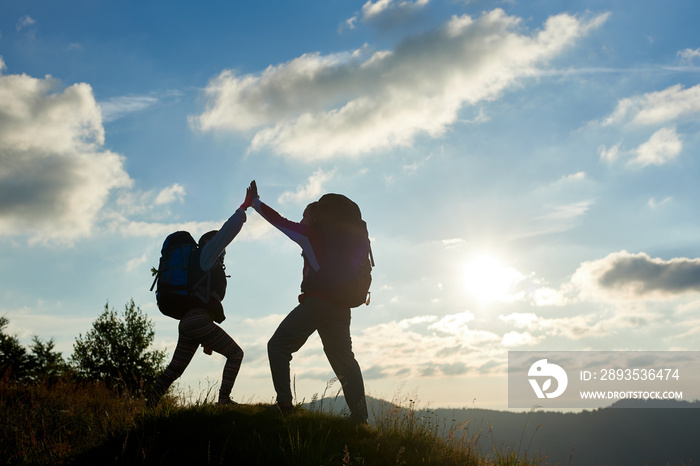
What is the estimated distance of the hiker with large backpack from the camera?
21.8ft

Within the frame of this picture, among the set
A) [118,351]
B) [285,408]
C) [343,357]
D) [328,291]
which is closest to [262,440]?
[285,408]

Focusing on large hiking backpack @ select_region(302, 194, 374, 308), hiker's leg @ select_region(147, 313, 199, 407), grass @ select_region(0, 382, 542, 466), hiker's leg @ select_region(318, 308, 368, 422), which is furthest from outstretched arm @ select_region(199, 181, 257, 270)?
grass @ select_region(0, 382, 542, 466)

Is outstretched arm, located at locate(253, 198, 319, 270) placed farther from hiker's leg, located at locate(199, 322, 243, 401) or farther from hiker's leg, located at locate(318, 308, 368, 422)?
hiker's leg, located at locate(199, 322, 243, 401)

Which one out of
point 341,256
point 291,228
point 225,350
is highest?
point 291,228

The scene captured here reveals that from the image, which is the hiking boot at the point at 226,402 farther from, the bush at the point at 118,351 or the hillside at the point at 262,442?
the bush at the point at 118,351

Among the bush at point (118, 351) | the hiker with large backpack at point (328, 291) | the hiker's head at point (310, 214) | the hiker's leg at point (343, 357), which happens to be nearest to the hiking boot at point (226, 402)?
the hiker with large backpack at point (328, 291)

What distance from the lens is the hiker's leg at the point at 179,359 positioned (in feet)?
22.4

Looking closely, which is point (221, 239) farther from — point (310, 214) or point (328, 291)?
point (328, 291)

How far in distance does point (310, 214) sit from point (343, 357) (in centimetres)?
199

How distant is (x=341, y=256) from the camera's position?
682 cm

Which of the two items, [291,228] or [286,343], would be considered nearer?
[286,343]

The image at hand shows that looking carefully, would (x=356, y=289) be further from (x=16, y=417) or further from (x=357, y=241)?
(x=16, y=417)

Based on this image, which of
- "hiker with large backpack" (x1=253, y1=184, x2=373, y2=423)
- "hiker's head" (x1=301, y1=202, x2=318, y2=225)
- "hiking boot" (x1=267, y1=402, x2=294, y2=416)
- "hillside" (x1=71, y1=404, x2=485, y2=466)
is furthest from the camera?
"hiker's head" (x1=301, y1=202, x2=318, y2=225)

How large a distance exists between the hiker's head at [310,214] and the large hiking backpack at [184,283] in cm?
135
